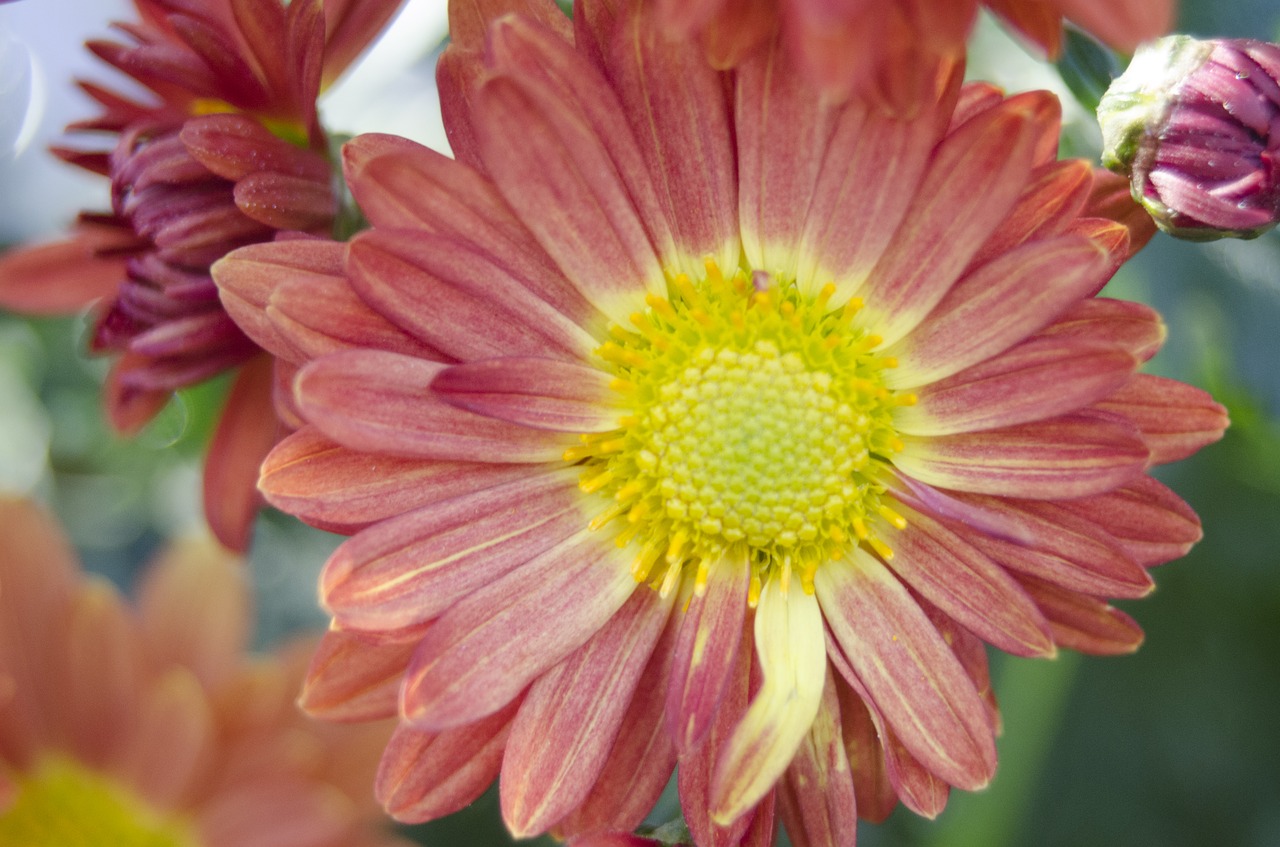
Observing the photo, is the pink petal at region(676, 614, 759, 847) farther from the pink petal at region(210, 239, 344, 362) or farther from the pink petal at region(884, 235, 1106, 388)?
the pink petal at region(210, 239, 344, 362)

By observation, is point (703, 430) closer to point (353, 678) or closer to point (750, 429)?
point (750, 429)

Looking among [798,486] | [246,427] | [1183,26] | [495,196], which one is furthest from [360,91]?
[1183,26]

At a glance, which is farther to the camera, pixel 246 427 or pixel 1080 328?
pixel 246 427

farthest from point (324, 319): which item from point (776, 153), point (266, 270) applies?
point (776, 153)

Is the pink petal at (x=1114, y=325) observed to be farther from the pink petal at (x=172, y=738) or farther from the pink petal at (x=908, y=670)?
the pink petal at (x=172, y=738)

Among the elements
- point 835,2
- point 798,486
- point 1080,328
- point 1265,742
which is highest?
point 835,2

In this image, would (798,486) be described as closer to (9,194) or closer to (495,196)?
(495,196)

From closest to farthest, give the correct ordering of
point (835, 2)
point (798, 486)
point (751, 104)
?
point (835, 2), point (751, 104), point (798, 486)
